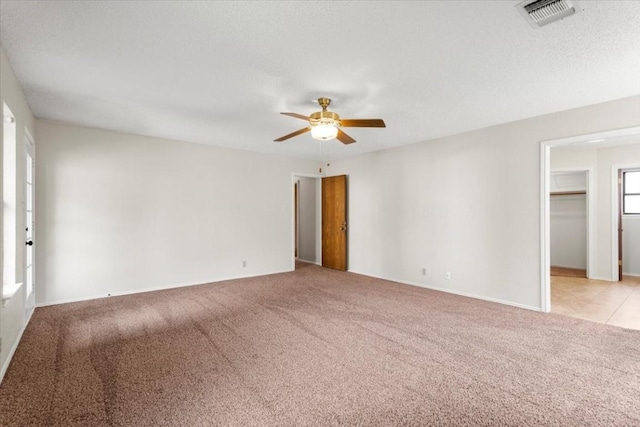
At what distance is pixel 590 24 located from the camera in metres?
2.10

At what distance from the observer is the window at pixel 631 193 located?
6098 mm

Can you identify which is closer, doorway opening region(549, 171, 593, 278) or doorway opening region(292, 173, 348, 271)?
doorway opening region(549, 171, 593, 278)

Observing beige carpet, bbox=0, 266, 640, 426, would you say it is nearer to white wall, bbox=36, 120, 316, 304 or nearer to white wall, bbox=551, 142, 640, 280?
white wall, bbox=36, 120, 316, 304

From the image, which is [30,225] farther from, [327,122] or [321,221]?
[321,221]

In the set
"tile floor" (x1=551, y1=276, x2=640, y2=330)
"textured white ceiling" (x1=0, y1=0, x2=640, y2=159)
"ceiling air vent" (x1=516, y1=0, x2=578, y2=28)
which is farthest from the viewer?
"tile floor" (x1=551, y1=276, x2=640, y2=330)

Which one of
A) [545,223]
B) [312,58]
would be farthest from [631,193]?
[312,58]

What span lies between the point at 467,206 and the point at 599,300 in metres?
2.28

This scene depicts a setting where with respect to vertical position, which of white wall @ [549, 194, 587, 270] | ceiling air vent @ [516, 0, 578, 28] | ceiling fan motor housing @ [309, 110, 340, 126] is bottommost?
white wall @ [549, 194, 587, 270]

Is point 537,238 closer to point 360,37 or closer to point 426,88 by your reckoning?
point 426,88

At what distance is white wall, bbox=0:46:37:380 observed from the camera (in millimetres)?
2449

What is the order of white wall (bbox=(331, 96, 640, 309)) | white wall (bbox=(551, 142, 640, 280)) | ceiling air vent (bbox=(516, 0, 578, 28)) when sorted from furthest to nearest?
white wall (bbox=(551, 142, 640, 280)) → white wall (bbox=(331, 96, 640, 309)) → ceiling air vent (bbox=(516, 0, 578, 28))

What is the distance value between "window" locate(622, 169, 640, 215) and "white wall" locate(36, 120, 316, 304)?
6937 millimetres

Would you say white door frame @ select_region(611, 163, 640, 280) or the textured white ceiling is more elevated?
the textured white ceiling

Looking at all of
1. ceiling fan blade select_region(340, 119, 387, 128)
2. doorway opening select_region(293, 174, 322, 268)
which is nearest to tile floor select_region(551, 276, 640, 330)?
ceiling fan blade select_region(340, 119, 387, 128)
